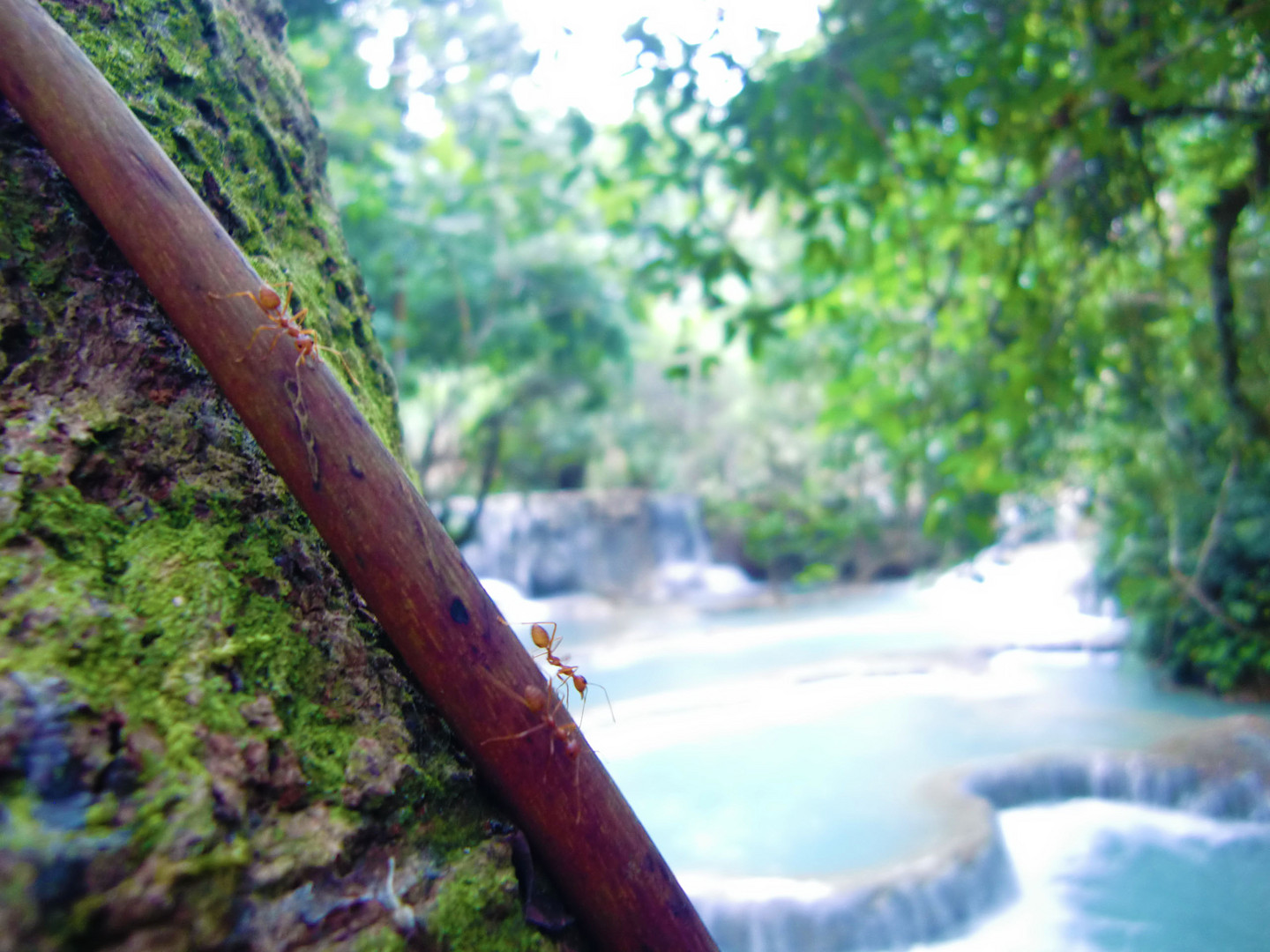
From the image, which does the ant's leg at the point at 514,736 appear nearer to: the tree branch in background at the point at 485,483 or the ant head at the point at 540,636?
the ant head at the point at 540,636

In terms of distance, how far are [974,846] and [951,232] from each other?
131 inches

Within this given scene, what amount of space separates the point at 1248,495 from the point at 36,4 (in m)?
8.28

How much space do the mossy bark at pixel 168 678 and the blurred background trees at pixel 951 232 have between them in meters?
2.54

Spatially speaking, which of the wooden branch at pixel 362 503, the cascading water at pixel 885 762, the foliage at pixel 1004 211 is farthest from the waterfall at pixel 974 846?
the wooden branch at pixel 362 503

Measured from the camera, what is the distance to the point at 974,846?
13.0 ft

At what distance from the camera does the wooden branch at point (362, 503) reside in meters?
1.03

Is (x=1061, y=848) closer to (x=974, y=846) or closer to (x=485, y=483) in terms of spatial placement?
(x=974, y=846)

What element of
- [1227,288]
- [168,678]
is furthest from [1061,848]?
[168,678]

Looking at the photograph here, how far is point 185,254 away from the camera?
1053mm

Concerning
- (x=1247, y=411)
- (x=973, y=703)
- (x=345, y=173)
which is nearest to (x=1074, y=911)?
(x=1247, y=411)

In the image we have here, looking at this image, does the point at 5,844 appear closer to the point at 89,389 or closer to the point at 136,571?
the point at 136,571

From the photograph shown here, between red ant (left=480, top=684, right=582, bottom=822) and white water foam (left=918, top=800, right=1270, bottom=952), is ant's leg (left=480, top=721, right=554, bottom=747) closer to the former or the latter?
red ant (left=480, top=684, right=582, bottom=822)

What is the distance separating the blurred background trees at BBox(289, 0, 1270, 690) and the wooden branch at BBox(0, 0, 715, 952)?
2.43 metres

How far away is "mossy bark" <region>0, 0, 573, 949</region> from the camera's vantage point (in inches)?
29.3
